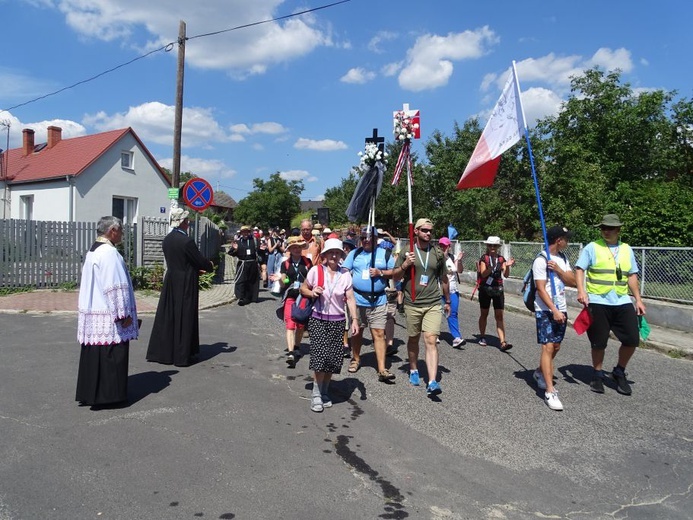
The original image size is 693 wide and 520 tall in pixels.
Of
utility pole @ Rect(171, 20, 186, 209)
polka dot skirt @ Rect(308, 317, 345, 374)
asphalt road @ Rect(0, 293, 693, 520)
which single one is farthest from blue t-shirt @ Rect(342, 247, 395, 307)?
utility pole @ Rect(171, 20, 186, 209)

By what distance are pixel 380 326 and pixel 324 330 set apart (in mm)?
1165

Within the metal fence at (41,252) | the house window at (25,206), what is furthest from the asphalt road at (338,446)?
the house window at (25,206)

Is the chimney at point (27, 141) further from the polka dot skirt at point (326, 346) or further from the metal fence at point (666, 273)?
the polka dot skirt at point (326, 346)

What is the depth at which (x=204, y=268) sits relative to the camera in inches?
270

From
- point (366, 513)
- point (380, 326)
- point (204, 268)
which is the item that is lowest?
point (366, 513)

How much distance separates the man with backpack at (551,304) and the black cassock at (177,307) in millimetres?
4037

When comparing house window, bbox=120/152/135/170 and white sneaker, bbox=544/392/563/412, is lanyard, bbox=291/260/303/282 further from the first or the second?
house window, bbox=120/152/135/170

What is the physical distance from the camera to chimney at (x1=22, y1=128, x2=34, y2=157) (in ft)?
101

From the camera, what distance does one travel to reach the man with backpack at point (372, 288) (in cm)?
627

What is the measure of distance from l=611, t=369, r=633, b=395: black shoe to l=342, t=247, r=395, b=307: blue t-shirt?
2861 mm

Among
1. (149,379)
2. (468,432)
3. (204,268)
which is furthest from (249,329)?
(468,432)

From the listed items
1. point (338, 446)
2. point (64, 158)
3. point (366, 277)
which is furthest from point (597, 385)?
point (64, 158)

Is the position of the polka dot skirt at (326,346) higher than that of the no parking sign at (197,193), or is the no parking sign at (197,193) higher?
the no parking sign at (197,193)

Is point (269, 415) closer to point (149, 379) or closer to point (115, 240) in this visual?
point (149, 379)
